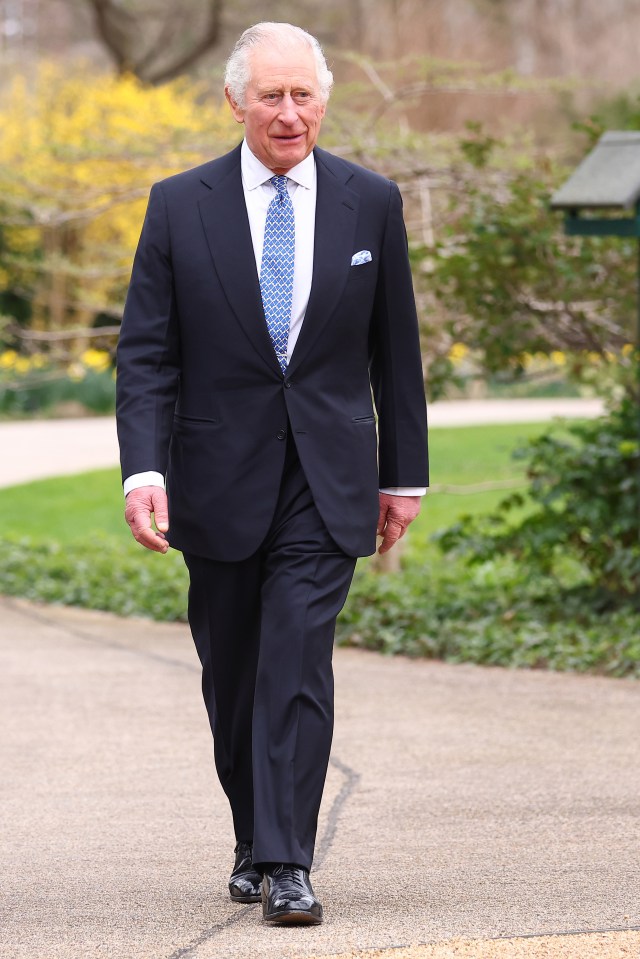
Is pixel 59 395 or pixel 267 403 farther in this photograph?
pixel 59 395

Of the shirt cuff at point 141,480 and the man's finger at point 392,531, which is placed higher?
the shirt cuff at point 141,480

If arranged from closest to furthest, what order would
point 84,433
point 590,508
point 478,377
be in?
point 590,508 < point 478,377 < point 84,433

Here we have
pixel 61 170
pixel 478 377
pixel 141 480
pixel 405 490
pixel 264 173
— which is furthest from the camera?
pixel 61 170

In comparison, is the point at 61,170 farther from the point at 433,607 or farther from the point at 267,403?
the point at 267,403

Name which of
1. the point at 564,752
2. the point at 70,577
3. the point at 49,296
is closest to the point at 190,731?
the point at 564,752

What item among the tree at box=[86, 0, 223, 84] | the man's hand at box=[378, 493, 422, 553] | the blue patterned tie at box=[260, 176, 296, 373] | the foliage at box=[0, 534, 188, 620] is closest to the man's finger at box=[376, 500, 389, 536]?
the man's hand at box=[378, 493, 422, 553]

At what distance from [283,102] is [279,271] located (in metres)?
0.36

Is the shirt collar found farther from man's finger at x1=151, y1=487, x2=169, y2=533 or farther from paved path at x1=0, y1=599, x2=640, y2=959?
paved path at x1=0, y1=599, x2=640, y2=959

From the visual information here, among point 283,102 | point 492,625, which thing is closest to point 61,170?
point 492,625

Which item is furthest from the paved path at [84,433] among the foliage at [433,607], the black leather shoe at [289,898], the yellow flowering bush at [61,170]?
the black leather shoe at [289,898]

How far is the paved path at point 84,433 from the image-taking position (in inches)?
621

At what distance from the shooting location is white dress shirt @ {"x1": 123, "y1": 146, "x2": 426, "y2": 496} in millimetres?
3434

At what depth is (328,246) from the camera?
344 cm

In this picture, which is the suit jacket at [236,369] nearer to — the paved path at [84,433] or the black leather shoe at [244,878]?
the black leather shoe at [244,878]
